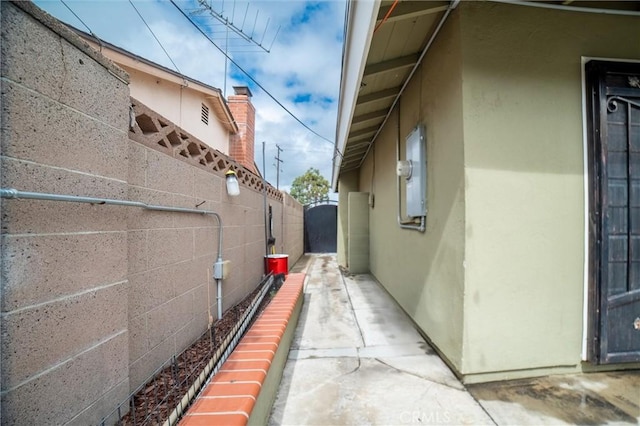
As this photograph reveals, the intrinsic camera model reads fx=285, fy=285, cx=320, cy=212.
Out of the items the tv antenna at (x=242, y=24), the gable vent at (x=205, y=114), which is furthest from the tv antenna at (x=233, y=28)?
the gable vent at (x=205, y=114)

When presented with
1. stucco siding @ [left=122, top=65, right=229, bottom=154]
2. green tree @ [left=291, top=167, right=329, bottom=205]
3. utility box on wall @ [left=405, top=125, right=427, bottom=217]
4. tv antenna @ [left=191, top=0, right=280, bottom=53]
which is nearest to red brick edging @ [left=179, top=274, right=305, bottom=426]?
utility box on wall @ [left=405, top=125, right=427, bottom=217]

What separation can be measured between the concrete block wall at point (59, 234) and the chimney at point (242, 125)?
28.3ft

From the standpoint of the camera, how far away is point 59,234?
1.29 meters

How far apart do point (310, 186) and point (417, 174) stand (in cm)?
2970

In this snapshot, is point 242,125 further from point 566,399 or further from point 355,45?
point 566,399

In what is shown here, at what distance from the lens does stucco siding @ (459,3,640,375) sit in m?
2.38

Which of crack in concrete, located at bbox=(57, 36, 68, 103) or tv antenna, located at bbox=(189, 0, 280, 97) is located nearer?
crack in concrete, located at bbox=(57, 36, 68, 103)

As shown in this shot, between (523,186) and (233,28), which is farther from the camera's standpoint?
(233,28)

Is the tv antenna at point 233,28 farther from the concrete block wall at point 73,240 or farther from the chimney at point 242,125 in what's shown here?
the chimney at point 242,125

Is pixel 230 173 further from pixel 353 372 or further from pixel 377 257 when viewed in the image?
pixel 377 257

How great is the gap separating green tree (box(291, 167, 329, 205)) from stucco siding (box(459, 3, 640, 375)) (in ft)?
98.2

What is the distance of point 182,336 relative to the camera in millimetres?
2551
